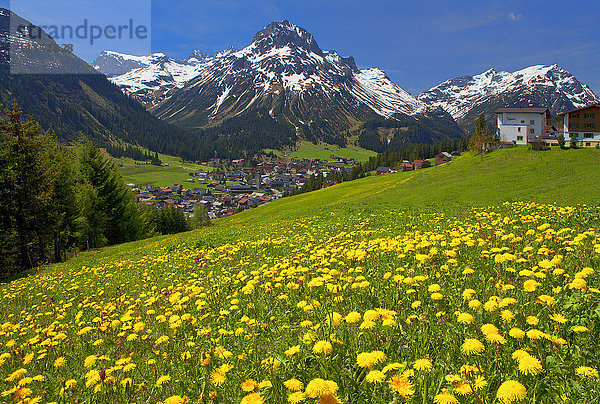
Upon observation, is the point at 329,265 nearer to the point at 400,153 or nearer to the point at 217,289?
the point at 217,289

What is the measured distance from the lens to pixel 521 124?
7344cm

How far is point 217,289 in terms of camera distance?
6719 millimetres

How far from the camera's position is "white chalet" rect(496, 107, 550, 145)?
72438 millimetres

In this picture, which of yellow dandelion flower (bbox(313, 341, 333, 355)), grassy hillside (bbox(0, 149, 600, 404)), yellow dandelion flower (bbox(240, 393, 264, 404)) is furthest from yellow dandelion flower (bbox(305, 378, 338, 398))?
yellow dandelion flower (bbox(313, 341, 333, 355))

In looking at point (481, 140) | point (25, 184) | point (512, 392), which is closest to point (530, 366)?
point (512, 392)

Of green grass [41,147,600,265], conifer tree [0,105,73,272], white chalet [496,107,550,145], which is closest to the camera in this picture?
conifer tree [0,105,73,272]

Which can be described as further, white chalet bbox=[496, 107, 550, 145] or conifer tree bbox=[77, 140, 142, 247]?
white chalet bbox=[496, 107, 550, 145]

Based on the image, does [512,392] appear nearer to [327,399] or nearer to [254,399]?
[327,399]

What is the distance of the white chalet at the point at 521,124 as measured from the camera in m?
72.4

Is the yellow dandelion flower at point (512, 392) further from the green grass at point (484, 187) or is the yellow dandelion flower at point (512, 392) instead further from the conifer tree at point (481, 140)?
the conifer tree at point (481, 140)

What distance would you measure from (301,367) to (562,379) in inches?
90.5

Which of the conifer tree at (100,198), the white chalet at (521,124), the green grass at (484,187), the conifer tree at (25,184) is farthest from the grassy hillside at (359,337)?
the white chalet at (521,124)

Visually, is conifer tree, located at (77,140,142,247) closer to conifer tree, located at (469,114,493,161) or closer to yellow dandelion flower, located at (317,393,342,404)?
yellow dandelion flower, located at (317,393,342,404)

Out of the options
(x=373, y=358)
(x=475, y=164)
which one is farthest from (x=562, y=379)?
(x=475, y=164)
